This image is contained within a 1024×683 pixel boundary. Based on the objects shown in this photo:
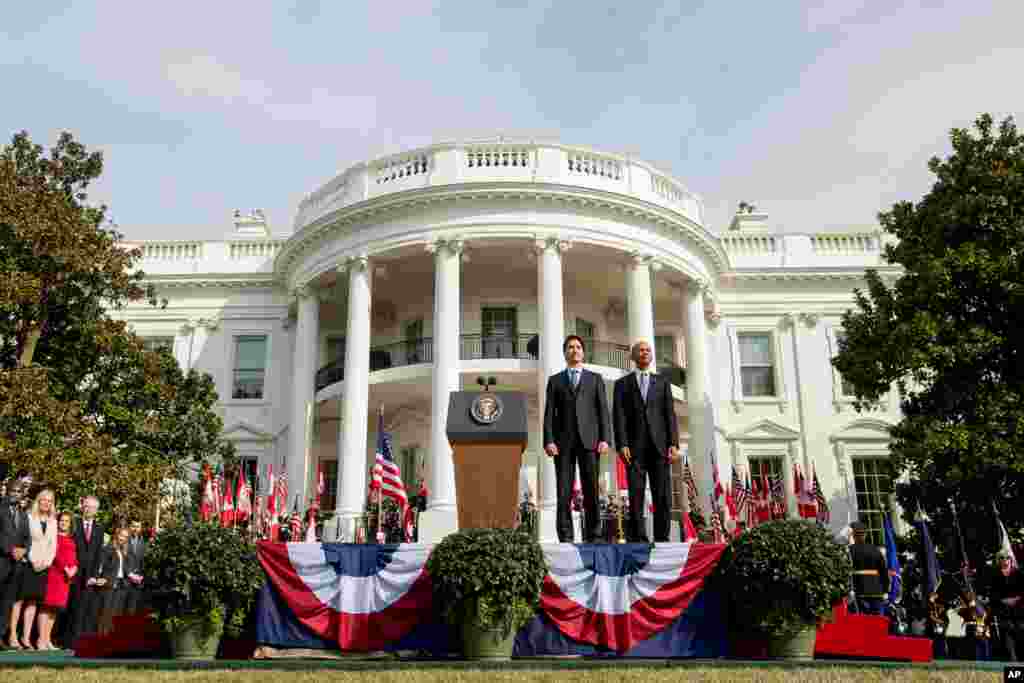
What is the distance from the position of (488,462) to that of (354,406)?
13.3 m

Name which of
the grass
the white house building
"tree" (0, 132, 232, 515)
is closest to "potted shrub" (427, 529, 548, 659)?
the grass

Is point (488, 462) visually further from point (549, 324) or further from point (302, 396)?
point (302, 396)

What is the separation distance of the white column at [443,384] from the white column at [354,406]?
5.72 ft

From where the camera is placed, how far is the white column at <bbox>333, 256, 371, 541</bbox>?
20812mm

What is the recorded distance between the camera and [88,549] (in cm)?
1060

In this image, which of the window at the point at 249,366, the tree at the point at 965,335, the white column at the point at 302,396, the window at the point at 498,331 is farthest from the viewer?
the window at the point at 249,366

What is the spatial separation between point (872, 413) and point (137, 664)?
77.9ft

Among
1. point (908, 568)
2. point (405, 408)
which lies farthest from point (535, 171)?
point (908, 568)

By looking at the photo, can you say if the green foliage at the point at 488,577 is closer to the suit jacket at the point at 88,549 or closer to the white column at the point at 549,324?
the suit jacket at the point at 88,549

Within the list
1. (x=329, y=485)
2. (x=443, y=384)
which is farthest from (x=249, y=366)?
(x=443, y=384)

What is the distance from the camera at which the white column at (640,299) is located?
864 inches

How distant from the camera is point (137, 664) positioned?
6785mm

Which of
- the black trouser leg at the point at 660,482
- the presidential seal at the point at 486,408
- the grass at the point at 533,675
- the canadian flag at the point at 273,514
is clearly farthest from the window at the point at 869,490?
the grass at the point at 533,675

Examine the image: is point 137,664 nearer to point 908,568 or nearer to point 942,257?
point 908,568
